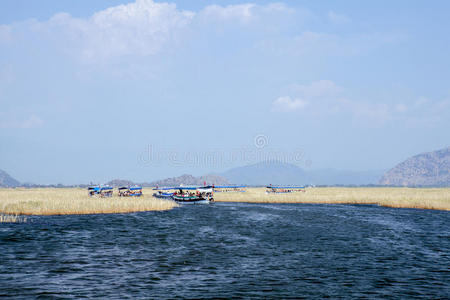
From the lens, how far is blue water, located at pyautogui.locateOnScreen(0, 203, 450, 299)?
63.0 feet

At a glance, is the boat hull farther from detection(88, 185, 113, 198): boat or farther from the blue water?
the blue water

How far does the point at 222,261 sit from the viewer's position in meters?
26.0

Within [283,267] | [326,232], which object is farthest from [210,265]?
[326,232]

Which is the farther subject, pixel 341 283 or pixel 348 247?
pixel 348 247

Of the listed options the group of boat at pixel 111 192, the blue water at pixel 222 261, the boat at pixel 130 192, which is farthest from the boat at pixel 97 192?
the blue water at pixel 222 261

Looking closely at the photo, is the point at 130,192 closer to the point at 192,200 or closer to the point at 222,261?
the point at 192,200

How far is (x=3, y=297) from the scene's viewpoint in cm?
1762

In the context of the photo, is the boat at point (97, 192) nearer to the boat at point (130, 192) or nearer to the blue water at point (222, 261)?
the boat at point (130, 192)

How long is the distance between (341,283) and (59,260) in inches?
650

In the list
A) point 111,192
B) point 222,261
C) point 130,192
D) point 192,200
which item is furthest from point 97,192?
point 222,261

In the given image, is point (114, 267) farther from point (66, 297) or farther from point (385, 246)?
point (385, 246)

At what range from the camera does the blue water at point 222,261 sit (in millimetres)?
19188

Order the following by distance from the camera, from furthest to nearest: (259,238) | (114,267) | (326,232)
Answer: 1. (326,232)
2. (259,238)
3. (114,267)

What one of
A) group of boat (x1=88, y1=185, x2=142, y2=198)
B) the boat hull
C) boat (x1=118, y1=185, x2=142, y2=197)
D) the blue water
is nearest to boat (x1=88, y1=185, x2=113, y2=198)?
group of boat (x1=88, y1=185, x2=142, y2=198)
